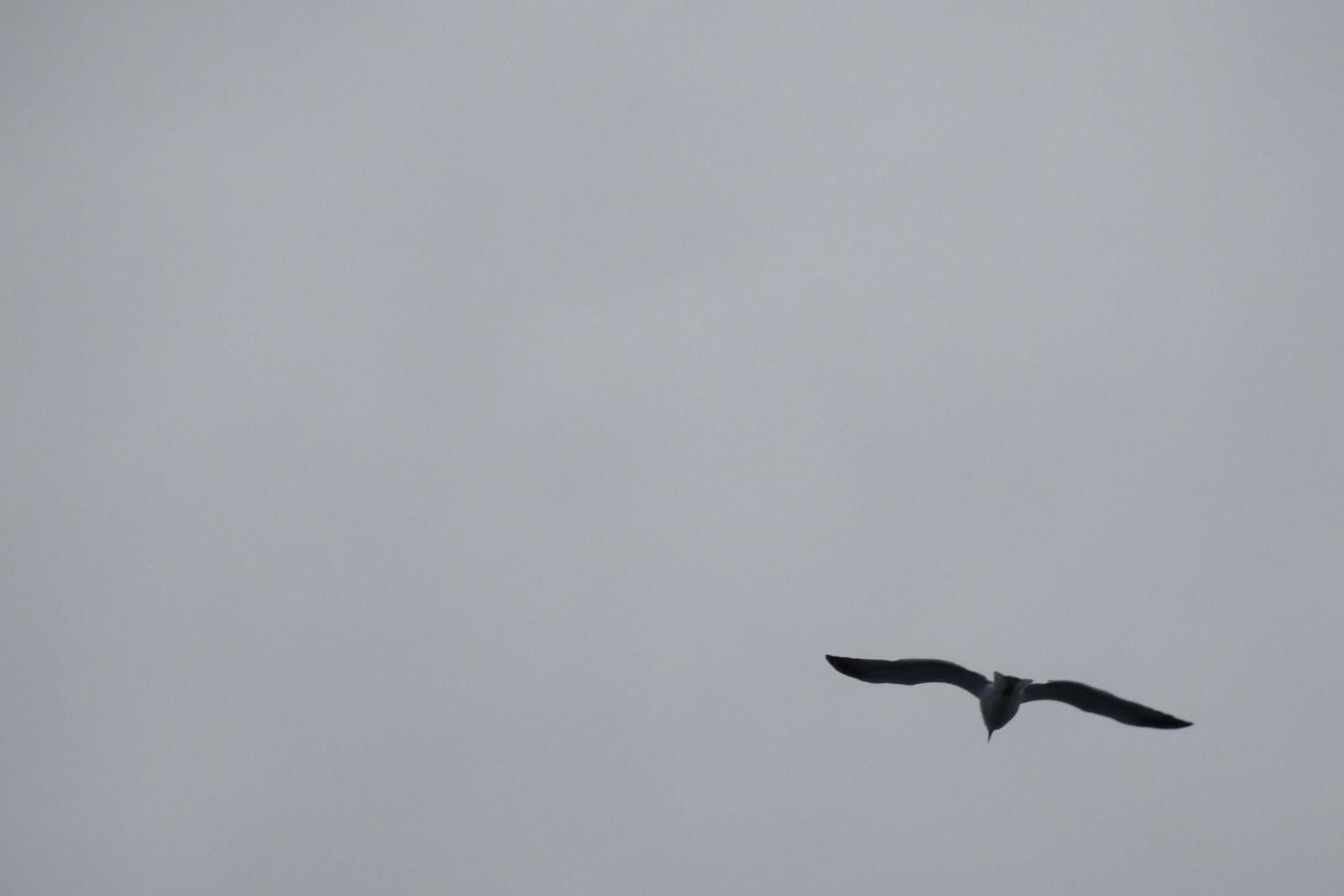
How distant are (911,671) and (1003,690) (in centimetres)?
266

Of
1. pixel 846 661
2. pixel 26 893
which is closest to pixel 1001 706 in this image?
pixel 846 661

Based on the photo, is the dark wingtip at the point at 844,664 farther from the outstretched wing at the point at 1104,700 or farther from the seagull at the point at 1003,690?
the outstretched wing at the point at 1104,700

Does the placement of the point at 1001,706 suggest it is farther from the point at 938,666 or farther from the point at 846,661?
the point at 846,661

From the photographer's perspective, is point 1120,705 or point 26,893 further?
point 26,893

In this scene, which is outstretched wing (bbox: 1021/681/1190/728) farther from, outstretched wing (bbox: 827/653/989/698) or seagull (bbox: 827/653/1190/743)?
outstretched wing (bbox: 827/653/989/698)

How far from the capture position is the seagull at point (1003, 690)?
2991 cm

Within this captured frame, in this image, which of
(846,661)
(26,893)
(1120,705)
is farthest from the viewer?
(26,893)

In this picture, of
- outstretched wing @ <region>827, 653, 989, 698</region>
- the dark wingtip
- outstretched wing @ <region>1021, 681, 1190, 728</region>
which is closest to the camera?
outstretched wing @ <region>1021, 681, 1190, 728</region>

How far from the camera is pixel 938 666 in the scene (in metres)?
31.5

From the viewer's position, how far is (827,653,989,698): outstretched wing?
103 ft

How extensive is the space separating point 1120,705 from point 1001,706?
3.09 metres

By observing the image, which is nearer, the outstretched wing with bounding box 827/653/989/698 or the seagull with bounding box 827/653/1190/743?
the seagull with bounding box 827/653/1190/743

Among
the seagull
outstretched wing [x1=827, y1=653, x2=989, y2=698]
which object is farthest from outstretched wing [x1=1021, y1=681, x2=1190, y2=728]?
outstretched wing [x1=827, y1=653, x2=989, y2=698]

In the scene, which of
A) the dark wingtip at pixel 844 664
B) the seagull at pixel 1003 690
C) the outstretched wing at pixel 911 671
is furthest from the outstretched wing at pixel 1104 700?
the dark wingtip at pixel 844 664
